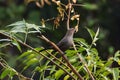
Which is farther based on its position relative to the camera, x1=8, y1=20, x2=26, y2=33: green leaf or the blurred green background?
the blurred green background

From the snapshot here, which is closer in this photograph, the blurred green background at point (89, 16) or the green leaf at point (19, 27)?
the green leaf at point (19, 27)

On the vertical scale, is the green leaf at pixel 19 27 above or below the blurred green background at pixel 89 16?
above

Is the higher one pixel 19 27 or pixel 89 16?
pixel 19 27

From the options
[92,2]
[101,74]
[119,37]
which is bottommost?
[119,37]

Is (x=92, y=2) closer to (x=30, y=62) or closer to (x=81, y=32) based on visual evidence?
(x=81, y=32)

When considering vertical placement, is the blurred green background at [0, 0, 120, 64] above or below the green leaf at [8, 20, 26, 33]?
below

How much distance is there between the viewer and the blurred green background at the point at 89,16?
5.35m

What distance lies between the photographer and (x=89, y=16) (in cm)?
595

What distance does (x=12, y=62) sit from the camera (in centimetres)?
477

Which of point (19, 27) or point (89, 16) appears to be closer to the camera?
point (19, 27)

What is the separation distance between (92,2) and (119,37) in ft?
1.54

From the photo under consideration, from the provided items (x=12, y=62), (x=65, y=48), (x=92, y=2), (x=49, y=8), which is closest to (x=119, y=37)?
(x=92, y=2)

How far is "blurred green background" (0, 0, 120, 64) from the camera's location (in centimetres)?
535

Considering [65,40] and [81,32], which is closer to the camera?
[65,40]
